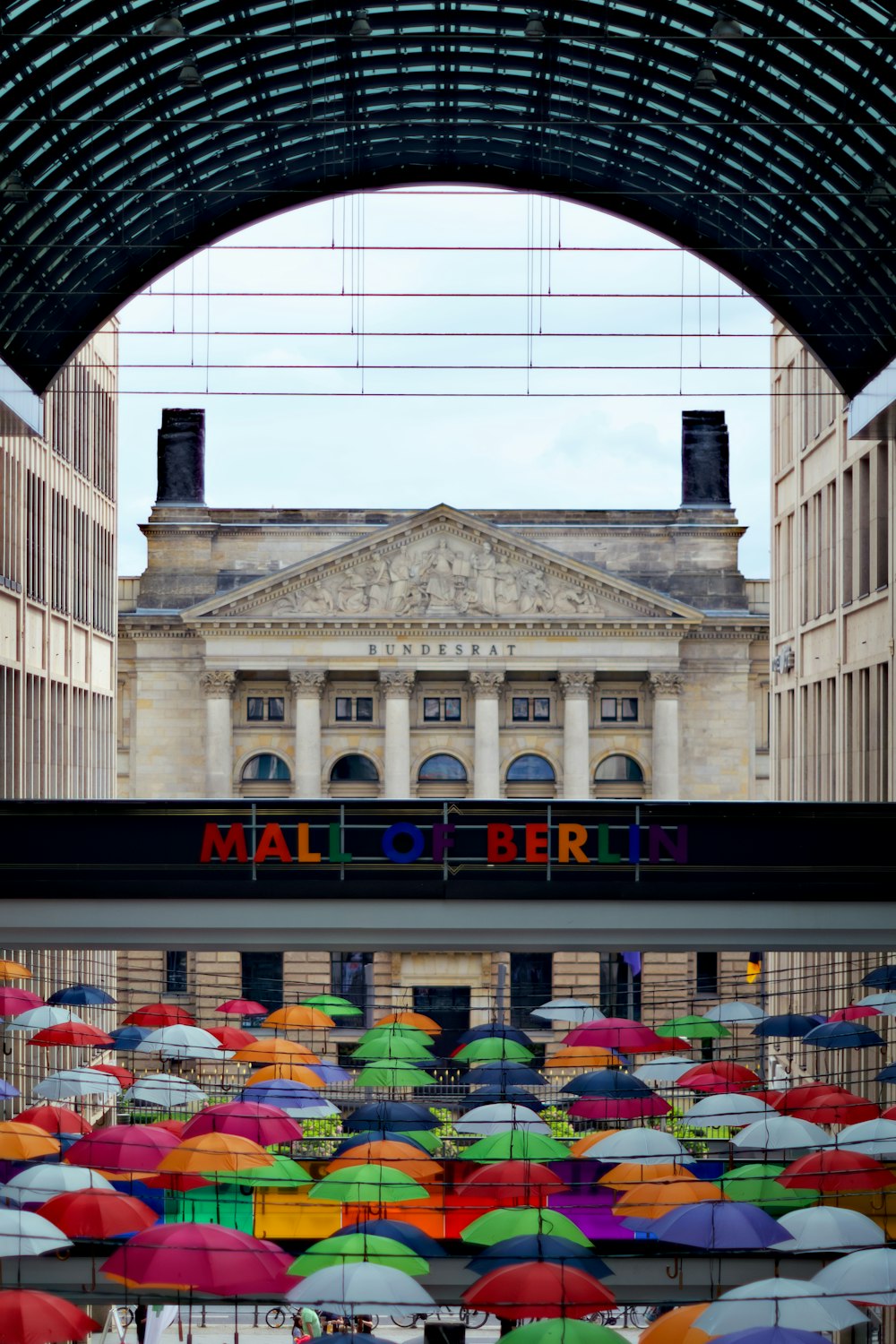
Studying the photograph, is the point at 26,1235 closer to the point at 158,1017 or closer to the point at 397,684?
the point at 158,1017

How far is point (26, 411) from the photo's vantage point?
3959 cm

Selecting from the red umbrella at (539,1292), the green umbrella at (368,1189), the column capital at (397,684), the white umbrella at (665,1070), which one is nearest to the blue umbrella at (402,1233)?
the green umbrella at (368,1189)

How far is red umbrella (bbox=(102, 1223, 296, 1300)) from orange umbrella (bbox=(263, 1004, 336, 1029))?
60.6 ft

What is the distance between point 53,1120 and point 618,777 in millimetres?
52227

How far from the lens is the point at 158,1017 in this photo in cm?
3997

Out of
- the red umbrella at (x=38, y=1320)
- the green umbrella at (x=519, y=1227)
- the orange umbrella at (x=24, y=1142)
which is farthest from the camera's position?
the orange umbrella at (x=24, y=1142)

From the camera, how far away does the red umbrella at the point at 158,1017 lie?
128 ft

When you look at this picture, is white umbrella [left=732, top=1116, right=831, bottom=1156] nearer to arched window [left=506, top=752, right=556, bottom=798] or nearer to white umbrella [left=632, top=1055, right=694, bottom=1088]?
white umbrella [left=632, top=1055, right=694, bottom=1088]

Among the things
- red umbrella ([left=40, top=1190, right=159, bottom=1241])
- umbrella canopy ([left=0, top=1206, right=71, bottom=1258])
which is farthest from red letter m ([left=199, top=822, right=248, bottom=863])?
umbrella canopy ([left=0, top=1206, right=71, bottom=1258])

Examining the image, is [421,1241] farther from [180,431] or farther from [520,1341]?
[180,431]

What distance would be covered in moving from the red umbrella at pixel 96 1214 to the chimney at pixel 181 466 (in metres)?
66.8

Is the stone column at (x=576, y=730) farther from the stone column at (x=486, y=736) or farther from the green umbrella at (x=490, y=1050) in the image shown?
the green umbrella at (x=490, y=1050)

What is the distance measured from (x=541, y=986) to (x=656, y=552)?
20.5m

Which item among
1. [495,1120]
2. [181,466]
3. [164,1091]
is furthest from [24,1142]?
[181,466]
